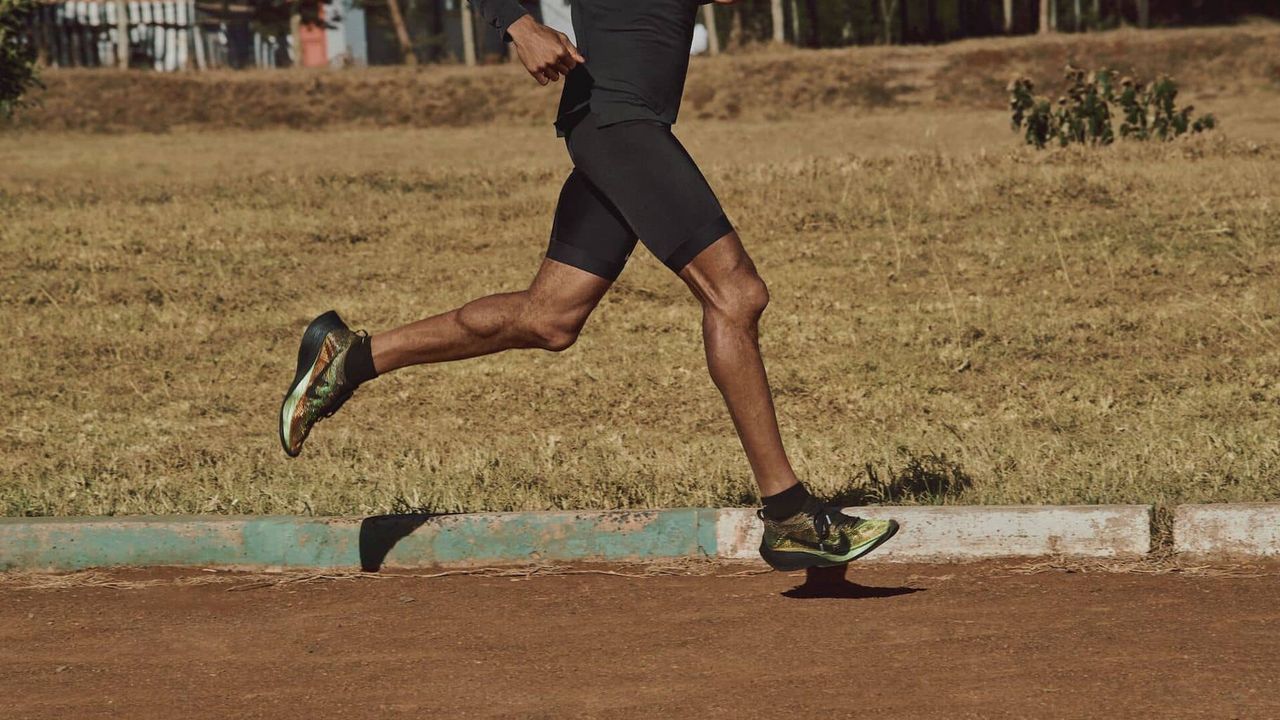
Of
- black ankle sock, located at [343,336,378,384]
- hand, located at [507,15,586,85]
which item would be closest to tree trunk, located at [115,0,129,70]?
black ankle sock, located at [343,336,378,384]

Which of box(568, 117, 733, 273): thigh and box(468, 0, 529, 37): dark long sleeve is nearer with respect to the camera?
box(568, 117, 733, 273): thigh

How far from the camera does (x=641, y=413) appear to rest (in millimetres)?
7609

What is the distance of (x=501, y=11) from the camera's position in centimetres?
445

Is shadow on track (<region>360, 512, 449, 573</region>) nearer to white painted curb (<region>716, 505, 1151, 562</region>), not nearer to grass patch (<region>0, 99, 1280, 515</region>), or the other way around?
grass patch (<region>0, 99, 1280, 515</region>)

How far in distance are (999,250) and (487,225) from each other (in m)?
3.62

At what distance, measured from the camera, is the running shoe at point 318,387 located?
4887mm

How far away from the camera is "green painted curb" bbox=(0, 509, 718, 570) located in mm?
4918

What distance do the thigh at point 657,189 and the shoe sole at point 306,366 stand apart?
997 mm

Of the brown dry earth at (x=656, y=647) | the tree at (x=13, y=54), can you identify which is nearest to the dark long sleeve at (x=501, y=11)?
the brown dry earth at (x=656, y=647)

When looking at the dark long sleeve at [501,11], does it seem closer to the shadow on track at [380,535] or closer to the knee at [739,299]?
the knee at [739,299]

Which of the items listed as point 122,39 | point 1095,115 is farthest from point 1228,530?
point 122,39

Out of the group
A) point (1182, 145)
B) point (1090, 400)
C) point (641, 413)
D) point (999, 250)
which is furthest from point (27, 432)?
point (1182, 145)

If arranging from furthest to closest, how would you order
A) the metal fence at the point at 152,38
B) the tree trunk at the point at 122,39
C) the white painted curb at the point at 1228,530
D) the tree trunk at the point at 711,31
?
the metal fence at the point at 152,38 → the tree trunk at the point at 122,39 → the tree trunk at the point at 711,31 → the white painted curb at the point at 1228,530

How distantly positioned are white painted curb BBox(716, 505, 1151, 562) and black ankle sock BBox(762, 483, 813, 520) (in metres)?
0.43
